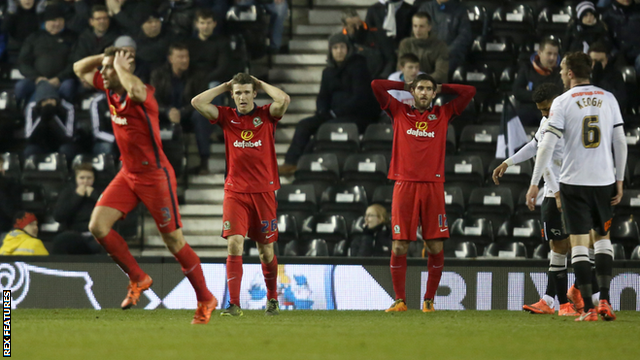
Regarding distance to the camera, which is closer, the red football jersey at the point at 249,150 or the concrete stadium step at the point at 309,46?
the red football jersey at the point at 249,150

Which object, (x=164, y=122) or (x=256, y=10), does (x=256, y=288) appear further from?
(x=256, y=10)

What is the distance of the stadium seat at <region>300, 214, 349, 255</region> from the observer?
38.2 ft

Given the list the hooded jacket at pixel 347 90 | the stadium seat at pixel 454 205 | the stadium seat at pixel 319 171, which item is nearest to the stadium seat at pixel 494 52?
the hooded jacket at pixel 347 90

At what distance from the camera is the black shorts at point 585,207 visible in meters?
7.61

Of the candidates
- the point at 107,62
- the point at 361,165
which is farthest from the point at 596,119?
the point at 361,165

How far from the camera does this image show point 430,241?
31.0ft

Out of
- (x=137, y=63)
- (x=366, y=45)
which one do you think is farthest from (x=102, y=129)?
(x=366, y=45)

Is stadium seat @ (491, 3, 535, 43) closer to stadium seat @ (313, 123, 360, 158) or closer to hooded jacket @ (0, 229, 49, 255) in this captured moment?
stadium seat @ (313, 123, 360, 158)

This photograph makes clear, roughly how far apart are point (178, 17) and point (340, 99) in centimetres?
336

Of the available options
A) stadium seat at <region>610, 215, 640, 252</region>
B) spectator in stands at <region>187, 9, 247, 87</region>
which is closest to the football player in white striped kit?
stadium seat at <region>610, 215, 640, 252</region>

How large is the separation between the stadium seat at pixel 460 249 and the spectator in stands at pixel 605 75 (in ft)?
10.0

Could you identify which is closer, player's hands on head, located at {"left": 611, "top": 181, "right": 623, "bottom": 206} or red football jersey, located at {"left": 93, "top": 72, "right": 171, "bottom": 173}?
red football jersey, located at {"left": 93, "top": 72, "right": 171, "bottom": 173}

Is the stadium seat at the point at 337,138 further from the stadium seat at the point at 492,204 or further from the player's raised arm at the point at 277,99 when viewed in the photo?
the player's raised arm at the point at 277,99

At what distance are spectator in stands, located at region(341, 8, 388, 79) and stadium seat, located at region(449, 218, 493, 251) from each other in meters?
2.87
